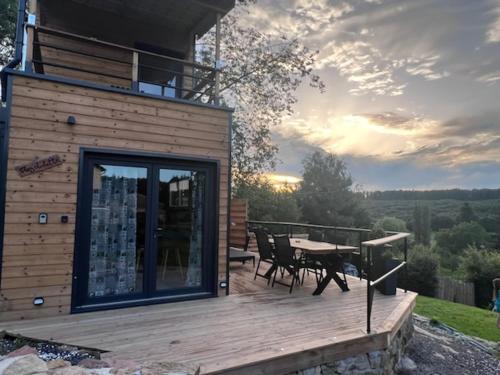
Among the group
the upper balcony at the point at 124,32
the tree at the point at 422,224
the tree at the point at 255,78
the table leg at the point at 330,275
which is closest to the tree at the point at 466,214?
the tree at the point at 422,224

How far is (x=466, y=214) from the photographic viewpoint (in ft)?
101

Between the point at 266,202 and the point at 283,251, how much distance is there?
10.6 metres

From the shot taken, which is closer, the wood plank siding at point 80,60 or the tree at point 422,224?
the wood plank siding at point 80,60

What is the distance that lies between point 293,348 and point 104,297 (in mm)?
2634

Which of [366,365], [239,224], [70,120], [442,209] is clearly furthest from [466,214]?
[70,120]

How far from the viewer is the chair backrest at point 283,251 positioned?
5.29m

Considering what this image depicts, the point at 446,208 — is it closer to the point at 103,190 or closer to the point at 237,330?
the point at 237,330

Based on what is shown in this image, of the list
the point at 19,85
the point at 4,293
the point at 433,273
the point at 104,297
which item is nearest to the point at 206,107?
the point at 19,85

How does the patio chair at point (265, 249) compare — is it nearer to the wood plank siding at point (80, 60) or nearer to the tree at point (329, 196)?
the wood plank siding at point (80, 60)

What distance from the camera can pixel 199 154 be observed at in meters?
5.00

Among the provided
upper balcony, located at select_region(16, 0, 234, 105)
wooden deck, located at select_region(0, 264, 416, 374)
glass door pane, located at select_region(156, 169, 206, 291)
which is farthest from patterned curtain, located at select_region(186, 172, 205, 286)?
upper balcony, located at select_region(16, 0, 234, 105)

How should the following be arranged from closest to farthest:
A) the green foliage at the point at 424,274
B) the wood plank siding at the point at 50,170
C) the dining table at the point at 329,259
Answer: the wood plank siding at the point at 50,170 → the dining table at the point at 329,259 → the green foliage at the point at 424,274

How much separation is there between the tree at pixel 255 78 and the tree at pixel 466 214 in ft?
85.6

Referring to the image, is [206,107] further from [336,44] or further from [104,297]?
[336,44]
